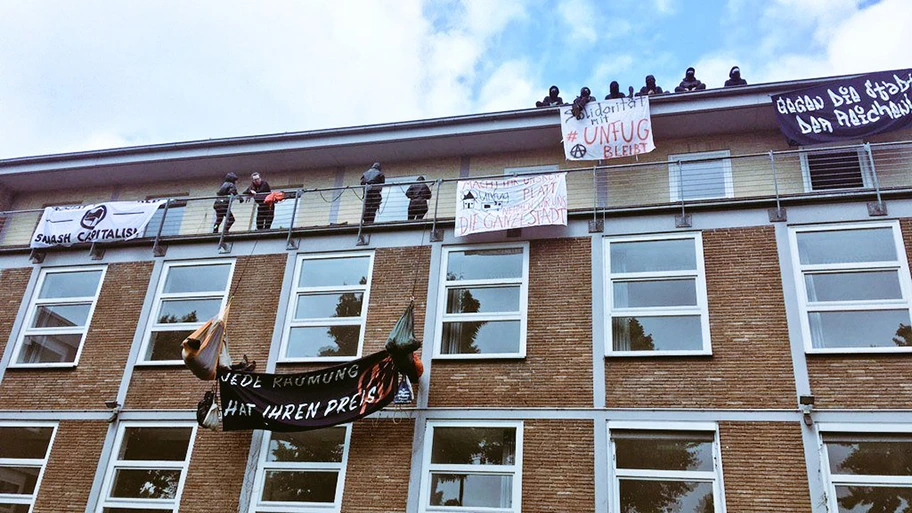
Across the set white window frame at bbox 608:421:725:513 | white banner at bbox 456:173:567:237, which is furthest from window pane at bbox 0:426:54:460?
white window frame at bbox 608:421:725:513

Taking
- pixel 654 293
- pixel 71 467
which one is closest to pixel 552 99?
pixel 654 293

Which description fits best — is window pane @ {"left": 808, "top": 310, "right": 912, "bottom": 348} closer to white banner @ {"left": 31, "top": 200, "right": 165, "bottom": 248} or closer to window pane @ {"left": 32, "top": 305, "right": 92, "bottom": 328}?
white banner @ {"left": 31, "top": 200, "right": 165, "bottom": 248}

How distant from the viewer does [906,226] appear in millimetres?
11570

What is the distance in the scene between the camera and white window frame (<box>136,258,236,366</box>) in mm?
13711

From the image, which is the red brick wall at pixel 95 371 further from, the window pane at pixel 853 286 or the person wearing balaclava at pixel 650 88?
the window pane at pixel 853 286

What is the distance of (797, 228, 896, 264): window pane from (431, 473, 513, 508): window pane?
5.78 meters

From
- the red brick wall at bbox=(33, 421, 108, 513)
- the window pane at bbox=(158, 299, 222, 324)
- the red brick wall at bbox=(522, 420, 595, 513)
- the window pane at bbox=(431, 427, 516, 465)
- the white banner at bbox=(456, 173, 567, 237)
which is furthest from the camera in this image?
the window pane at bbox=(158, 299, 222, 324)

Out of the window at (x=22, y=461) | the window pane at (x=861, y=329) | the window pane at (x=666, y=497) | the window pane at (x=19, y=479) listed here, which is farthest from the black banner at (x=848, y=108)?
the window pane at (x=19, y=479)

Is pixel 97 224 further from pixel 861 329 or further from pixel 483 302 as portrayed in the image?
pixel 861 329

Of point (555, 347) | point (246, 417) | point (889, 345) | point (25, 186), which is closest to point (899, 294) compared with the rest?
point (889, 345)

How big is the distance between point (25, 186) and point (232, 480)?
11.3m

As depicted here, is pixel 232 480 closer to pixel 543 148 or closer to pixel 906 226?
pixel 543 148

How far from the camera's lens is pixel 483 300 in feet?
42.1

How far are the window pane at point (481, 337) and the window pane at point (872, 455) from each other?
4.75 meters
